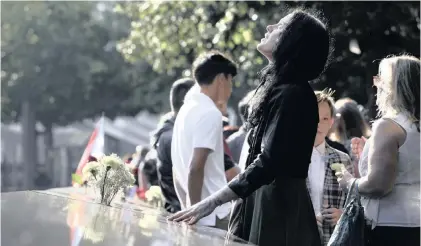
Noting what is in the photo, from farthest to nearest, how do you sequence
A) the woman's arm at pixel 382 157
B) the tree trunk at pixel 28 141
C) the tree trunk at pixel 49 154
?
the tree trunk at pixel 49 154, the tree trunk at pixel 28 141, the woman's arm at pixel 382 157

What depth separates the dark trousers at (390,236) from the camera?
418cm

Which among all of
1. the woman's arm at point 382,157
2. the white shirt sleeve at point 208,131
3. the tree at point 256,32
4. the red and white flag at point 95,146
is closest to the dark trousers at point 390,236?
the woman's arm at point 382,157

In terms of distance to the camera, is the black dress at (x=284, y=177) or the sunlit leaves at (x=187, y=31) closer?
the black dress at (x=284, y=177)

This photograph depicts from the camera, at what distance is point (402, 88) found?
4152 mm

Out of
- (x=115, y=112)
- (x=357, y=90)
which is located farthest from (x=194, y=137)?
(x=115, y=112)

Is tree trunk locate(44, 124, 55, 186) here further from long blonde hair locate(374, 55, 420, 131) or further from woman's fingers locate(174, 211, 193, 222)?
woman's fingers locate(174, 211, 193, 222)

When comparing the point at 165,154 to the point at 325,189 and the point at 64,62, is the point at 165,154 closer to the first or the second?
the point at 325,189

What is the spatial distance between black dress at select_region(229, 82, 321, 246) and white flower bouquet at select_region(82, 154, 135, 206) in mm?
861

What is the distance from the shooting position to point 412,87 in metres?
4.17

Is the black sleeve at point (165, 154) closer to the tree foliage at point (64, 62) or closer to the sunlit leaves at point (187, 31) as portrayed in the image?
the sunlit leaves at point (187, 31)

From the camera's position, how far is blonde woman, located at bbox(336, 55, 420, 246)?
404 cm

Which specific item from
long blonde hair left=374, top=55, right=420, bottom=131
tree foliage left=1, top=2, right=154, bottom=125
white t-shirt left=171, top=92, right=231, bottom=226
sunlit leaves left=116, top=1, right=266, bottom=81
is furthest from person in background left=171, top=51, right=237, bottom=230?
tree foliage left=1, top=2, right=154, bottom=125

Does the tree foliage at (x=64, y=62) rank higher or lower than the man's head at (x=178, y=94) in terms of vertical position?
higher

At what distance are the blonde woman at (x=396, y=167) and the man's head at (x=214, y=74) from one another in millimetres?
1232
